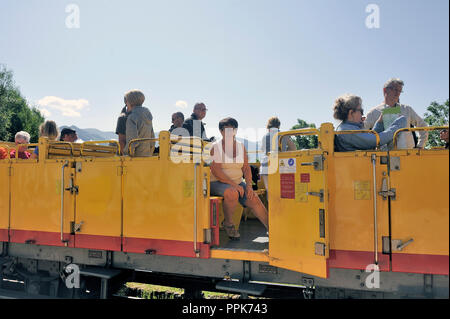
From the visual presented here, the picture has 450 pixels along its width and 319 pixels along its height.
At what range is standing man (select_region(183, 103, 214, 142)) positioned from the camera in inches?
235

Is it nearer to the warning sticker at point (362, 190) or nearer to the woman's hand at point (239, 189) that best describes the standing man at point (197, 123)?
the woman's hand at point (239, 189)

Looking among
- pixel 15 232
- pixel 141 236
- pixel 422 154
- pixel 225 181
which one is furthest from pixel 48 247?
pixel 422 154

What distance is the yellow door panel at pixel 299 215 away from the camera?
126 inches

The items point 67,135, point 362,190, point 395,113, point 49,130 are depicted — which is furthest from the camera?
point 67,135

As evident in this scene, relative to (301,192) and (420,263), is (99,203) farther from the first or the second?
(420,263)

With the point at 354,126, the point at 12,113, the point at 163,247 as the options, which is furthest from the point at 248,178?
the point at 12,113

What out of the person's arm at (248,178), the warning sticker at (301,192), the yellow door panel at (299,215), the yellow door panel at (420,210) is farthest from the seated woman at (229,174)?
the yellow door panel at (420,210)

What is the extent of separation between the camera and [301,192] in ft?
11.0

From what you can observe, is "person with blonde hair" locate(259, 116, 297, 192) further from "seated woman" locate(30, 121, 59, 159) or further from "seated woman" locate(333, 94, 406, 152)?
"seated woman" locate(30, 121, 59, 159)

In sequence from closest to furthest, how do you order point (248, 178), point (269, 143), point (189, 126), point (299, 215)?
point (299, 215)
point (248, 178)
point (269, 143)
point (189, 126)

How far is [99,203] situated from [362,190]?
9.94 feet

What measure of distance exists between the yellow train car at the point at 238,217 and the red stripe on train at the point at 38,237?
0.01 metres

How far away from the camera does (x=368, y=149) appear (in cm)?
348
